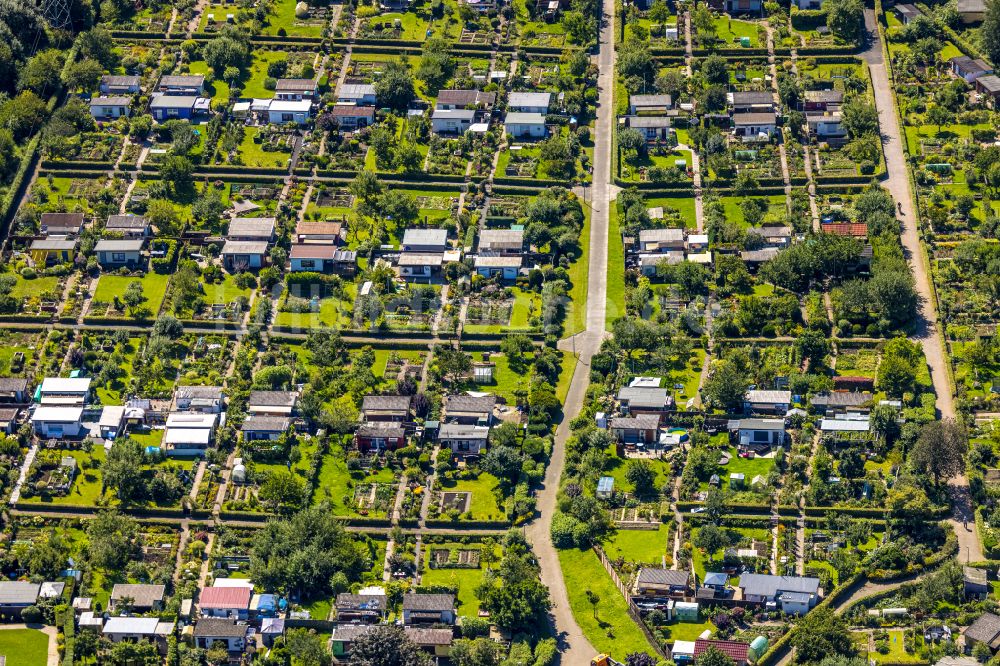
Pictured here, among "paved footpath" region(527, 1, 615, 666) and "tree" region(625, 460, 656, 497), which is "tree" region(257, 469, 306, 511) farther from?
"tree" region(625, 460, 656, 497)

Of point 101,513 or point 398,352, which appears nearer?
point 101,513

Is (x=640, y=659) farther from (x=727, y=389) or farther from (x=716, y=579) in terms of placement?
(x=727, y=389)

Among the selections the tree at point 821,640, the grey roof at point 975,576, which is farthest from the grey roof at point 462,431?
the grey roof at point 975,576

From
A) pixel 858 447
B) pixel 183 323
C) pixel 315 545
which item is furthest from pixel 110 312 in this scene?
pixel 858 447

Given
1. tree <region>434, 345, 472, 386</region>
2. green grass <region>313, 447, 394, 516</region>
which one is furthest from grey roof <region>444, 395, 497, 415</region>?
green grass <region>313, 447, 394, 516</region>

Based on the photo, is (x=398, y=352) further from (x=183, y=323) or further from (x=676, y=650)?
(x=676, y=650)
